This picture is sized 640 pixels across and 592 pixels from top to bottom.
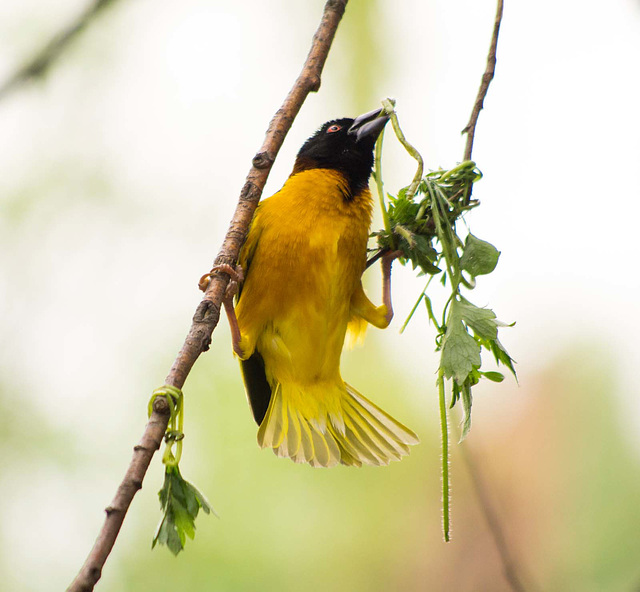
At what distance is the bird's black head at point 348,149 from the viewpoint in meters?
3.24

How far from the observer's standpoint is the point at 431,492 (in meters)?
5.06

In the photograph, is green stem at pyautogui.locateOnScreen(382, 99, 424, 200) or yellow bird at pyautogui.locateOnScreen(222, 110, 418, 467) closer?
green stem at pyautogui.locateOnScreen(382, 99, 424, 200)

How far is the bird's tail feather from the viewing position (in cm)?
300

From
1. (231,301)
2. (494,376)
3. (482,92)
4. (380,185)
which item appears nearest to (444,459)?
(494,376)

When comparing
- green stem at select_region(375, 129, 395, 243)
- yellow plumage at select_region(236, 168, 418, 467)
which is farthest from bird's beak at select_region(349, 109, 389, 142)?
green stem at select_region(375, 129, 395, 243)

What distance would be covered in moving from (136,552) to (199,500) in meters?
3.34

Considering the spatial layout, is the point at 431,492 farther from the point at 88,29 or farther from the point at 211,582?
the point at 88,29

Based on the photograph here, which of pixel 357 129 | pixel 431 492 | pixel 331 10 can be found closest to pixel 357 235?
pixel 357 129

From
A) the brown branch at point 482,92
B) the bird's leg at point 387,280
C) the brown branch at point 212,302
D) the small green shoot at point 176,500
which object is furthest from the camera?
the bird's leg at point 387,280

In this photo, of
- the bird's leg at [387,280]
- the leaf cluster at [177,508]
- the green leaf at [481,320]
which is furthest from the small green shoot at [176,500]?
the bird's leg at [387,280]

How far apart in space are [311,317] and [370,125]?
0.91 meters

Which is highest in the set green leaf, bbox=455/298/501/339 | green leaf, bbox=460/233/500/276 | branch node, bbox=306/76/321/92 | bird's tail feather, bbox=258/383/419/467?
branch node, bbox=306/76/321/92

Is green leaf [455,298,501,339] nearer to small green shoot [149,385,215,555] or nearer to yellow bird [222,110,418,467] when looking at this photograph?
small green shoot [149,385,215,555]

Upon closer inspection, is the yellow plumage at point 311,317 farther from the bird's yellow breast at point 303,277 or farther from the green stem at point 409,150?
the green stem at point 409,150
